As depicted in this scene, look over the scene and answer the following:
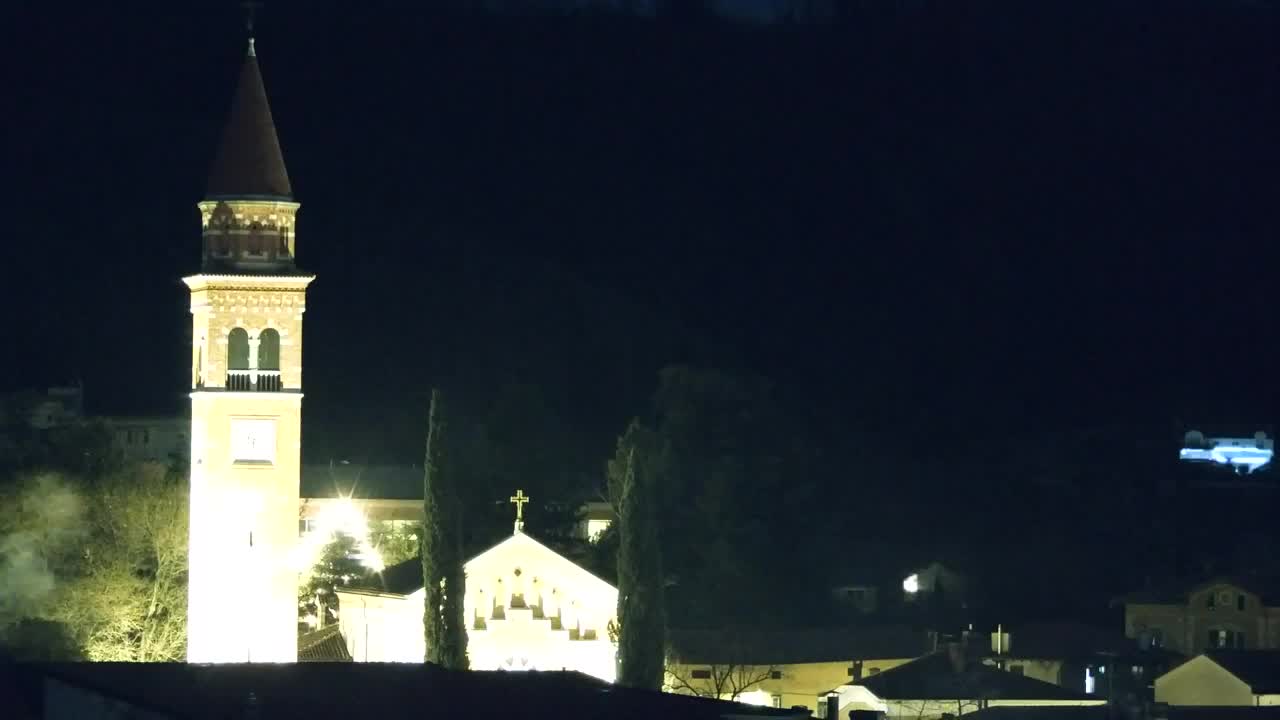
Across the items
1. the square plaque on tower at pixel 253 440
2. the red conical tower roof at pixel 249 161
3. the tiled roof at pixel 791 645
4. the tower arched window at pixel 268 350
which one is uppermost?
the red conical tower roof at pixel 249 161

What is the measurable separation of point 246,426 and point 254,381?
1100mm

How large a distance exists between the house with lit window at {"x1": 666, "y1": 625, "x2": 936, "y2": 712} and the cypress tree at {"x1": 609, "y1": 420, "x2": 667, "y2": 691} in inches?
269

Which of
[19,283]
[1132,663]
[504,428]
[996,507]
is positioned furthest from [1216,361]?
[1132,663]

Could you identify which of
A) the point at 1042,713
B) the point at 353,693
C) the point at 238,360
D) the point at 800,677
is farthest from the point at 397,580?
the point at 353,693

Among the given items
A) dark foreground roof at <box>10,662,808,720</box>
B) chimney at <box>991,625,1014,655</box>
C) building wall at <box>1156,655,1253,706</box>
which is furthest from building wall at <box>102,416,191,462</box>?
dark foreground roof at <box>10,662,808,720</box>

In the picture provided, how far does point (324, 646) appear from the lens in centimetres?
7362

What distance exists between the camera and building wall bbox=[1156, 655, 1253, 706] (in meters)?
74.8

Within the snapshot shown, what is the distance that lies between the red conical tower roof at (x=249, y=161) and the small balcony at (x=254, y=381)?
4.22 metres

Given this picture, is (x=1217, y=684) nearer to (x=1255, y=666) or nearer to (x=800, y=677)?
(x=1255, y=666)

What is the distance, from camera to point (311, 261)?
516 ft

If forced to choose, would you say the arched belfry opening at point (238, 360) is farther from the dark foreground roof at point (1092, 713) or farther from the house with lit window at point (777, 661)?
the dark foreground roof at point (1092, 713)

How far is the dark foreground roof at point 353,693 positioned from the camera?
3759cm

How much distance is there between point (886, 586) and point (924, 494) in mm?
22260

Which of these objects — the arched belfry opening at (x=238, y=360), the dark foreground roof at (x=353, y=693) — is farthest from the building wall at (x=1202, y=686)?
the dark foreground roof at (x=353, y=693)
